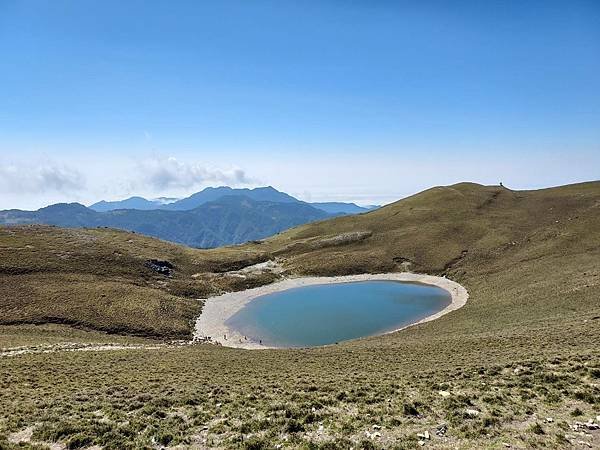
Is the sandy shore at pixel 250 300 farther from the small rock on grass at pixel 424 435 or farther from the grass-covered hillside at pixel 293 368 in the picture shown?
the small rock on grass at pixel 424 435

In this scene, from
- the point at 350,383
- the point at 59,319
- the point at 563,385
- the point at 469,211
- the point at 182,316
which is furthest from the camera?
the point at 469,211

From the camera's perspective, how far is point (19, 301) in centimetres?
5462

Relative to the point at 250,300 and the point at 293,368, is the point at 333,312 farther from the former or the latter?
the point at 293,368

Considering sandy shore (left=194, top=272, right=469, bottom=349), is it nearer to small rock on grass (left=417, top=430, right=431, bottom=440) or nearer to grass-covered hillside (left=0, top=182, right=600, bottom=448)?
grass-covered hillside (left=0, top=182, right=600, bottom=448)

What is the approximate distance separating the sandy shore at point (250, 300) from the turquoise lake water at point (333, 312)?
1614 millimetres

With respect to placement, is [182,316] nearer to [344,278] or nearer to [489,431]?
[344,278]

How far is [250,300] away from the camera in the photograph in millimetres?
76312

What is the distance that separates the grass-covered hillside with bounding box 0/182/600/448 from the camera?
1495 cm

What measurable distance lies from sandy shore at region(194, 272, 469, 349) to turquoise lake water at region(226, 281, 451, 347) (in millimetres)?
1614

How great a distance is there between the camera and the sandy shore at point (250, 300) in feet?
181

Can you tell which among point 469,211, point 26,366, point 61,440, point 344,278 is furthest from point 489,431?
point 469,211

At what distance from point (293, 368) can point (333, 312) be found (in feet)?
121

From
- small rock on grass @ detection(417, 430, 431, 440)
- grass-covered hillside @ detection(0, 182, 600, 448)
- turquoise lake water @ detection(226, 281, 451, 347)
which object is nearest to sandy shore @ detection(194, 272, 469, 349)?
turquoise lake water @ detection(226, 281, 451, 347)

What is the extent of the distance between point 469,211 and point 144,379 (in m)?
122
